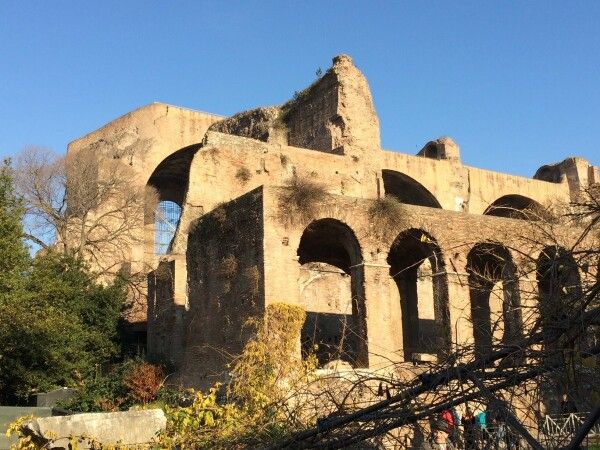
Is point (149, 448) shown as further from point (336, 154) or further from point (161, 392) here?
point (336, 154)

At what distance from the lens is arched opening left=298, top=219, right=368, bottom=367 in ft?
46.0

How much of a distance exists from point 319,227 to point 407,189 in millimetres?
12566

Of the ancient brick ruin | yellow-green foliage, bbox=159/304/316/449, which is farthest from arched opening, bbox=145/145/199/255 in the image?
yellow-green foliage, bbox=159/304/316/449

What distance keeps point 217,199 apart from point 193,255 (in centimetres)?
338

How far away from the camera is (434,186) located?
2723cm

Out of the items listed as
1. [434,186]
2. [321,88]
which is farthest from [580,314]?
[434,186]

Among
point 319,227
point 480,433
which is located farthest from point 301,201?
point 480,433

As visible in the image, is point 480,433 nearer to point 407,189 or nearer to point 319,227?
point 319,227

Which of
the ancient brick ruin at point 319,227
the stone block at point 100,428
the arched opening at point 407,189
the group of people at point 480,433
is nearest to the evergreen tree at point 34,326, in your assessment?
the ancient brick ruin at point 319,227

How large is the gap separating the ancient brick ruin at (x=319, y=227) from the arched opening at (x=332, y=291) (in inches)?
1.9

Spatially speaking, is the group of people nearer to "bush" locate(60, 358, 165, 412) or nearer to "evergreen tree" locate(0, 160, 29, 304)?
"bush" locate(60, 358, 165, 412)

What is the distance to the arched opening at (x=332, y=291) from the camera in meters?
14.0

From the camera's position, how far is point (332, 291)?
78.0ft

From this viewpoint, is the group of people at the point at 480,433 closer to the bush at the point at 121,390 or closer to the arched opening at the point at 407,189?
the bush at the point at 121,390
